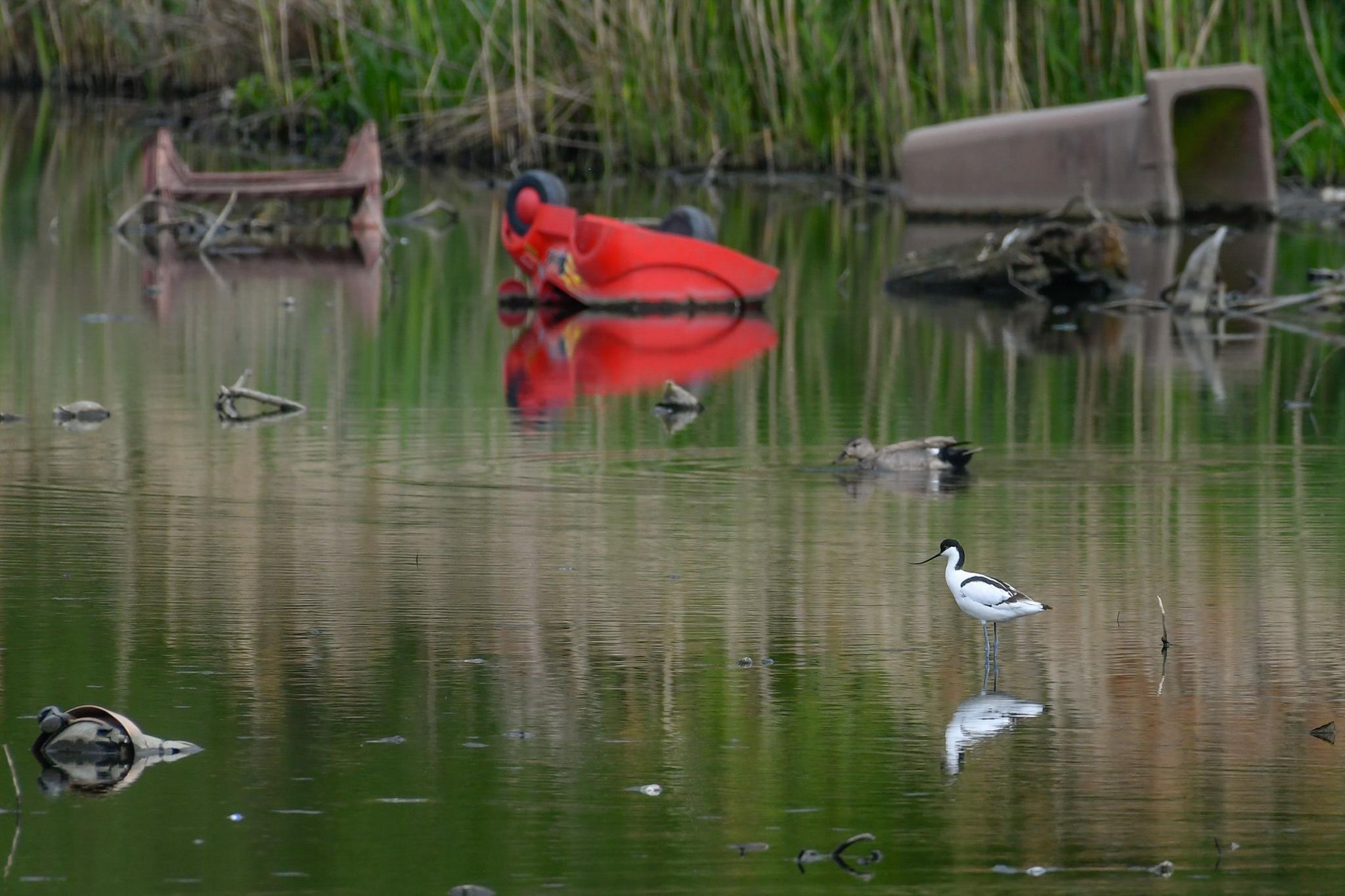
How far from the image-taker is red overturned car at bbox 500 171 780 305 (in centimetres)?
1384

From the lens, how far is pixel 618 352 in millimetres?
12266

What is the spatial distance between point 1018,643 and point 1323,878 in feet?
5.88

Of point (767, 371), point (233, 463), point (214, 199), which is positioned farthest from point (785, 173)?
point (233, 463)

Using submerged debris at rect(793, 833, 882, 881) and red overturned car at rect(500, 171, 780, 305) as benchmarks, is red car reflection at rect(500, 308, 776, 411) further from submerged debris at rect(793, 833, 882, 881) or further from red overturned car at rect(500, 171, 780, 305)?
submerged debris at rect(793, 833, 882, 881)

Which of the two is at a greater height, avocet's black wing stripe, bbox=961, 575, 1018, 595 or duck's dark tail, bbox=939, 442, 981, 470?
duck's dark tail, bbox=939, 442, 981, 470

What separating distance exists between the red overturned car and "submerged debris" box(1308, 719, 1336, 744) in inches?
346

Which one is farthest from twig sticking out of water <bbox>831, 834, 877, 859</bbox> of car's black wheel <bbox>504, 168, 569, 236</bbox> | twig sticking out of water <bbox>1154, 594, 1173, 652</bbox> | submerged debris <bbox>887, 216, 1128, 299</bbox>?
submerged debris <bbox>887, 216, 1128, 299</bbox>

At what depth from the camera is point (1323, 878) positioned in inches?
168

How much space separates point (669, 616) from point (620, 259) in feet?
25.4

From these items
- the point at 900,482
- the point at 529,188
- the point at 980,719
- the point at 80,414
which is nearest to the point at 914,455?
the point at 900,482

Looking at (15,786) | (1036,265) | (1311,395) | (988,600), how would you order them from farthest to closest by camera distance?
(1036,265) → (1311,395) → (988,600) → (15,786)

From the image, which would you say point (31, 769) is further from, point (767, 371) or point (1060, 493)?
point (767, 371)

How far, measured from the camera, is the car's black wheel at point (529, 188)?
1395 centimetres

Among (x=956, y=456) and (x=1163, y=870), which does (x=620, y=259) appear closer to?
(x=956, y=456)
